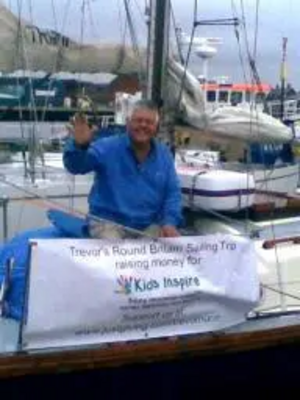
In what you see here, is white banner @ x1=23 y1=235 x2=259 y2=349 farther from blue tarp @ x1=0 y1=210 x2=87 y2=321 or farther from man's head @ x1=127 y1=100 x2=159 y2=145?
man's head @ x1=127 y1=100 x2=159 y2=145

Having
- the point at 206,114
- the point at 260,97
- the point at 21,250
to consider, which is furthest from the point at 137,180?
the point at 260,97

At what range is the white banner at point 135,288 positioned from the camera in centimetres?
505

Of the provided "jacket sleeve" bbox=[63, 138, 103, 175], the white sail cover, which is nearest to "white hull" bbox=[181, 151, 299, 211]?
the white sail cover

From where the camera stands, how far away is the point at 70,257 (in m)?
5.09

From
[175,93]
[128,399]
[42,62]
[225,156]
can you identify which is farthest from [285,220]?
[42,62]

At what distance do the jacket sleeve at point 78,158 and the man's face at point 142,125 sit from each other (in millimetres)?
254

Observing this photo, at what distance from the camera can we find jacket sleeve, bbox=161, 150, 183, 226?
5648mm

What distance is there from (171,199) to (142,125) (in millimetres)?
466

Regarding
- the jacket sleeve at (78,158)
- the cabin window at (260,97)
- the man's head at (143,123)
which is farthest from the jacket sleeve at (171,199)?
the cabin window at (260,97)

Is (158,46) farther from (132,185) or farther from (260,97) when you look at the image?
(260,97)

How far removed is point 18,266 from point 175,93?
297cm

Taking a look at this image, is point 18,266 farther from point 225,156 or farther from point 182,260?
point 225,156

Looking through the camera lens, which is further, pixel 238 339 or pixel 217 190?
pixel 217 190

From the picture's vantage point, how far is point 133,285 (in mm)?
5207
